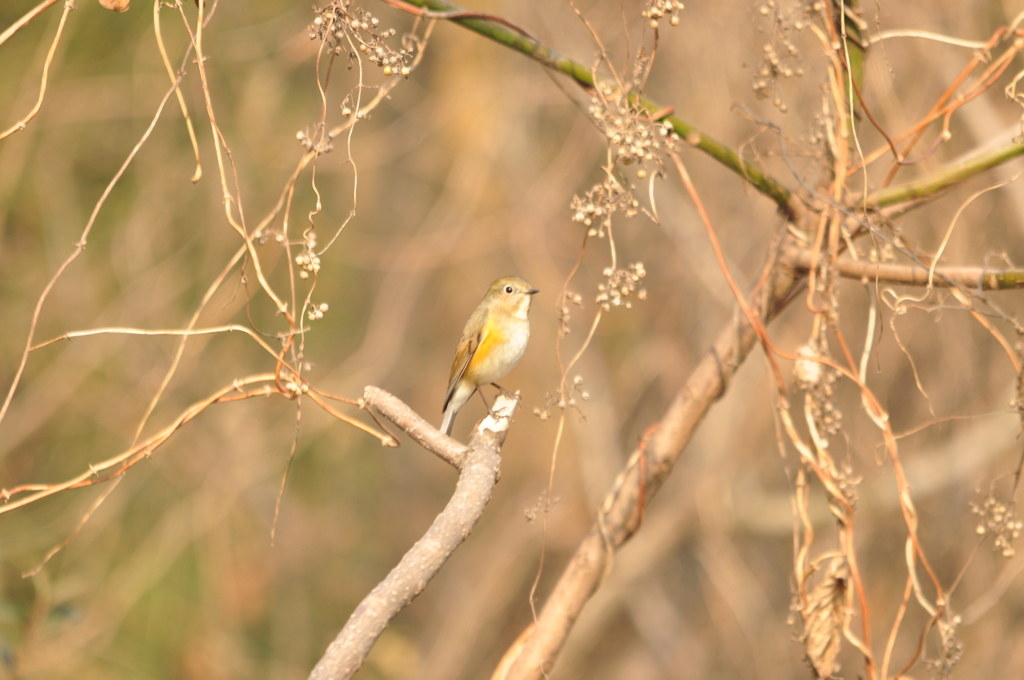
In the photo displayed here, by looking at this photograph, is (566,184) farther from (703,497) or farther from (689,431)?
(689,431)

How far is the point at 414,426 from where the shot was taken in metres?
1.98

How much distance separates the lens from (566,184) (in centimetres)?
656

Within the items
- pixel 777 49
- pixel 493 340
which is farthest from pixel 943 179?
pixel 493 340

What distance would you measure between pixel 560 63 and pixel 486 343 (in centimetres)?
184

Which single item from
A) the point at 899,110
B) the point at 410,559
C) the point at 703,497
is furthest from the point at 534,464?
the point at 410,559

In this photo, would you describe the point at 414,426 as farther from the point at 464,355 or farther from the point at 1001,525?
the point at 464,355

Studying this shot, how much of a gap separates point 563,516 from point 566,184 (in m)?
2.87

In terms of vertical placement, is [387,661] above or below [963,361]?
below

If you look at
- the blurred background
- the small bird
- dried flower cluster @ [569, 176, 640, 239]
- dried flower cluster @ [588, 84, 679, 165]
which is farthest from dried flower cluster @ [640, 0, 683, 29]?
the blurred background

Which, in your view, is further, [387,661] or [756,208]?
[387,661]

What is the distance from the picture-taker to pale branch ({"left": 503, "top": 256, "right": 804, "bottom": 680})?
2305 millimetres

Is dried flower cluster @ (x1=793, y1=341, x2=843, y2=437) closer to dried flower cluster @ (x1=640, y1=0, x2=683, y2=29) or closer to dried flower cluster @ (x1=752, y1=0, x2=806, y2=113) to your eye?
dried flower cluster @ (x1=752, y1=0, x2=806, y2=113)

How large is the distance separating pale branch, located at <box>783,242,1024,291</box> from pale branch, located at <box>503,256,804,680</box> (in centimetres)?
7

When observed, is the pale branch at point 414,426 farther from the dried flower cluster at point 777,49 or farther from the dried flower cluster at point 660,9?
the dried flower cluster at point 777,49
